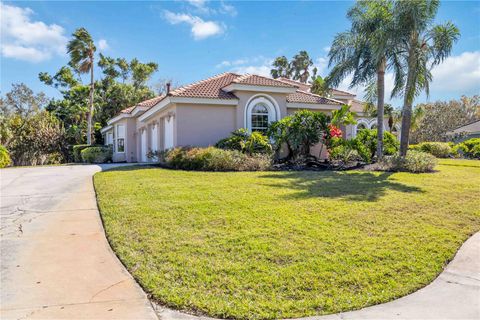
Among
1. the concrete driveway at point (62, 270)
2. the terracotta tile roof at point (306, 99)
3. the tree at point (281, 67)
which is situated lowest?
the concrete driveway at point (62, 270)

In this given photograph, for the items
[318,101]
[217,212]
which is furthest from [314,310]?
[318,101]

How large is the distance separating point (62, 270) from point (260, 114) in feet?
51.7

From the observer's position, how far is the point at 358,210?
7.62m

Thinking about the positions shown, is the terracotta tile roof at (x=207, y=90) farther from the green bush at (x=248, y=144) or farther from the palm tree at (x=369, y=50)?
the palm tree at (x=369, y=50)

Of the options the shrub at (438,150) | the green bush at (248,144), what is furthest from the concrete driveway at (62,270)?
the shrub at (438,150)

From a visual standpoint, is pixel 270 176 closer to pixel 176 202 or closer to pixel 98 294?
pixel 176 202

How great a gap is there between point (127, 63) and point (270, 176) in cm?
4198

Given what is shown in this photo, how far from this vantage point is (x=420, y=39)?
15062mm

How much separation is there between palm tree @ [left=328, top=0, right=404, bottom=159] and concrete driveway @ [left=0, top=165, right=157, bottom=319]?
1333cm

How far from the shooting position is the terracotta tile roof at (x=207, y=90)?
704 inches

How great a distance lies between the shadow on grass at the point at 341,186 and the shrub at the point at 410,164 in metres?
2.05

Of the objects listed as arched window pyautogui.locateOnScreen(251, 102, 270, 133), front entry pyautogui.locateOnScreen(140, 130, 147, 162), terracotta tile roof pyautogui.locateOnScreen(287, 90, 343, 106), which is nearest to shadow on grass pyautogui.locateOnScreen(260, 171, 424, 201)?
arched window pyautogui.locateOnScreen(251, 102, 270, 133)

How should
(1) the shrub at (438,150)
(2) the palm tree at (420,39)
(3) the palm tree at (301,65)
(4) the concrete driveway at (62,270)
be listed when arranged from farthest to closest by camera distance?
(3) the palm tree at (301,65) → (1) the shrub at (438,150) → (2) the palm tree at (420,39) → (4) the concrete driveway at (62,270)

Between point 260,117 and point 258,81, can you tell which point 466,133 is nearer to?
point 260,117
